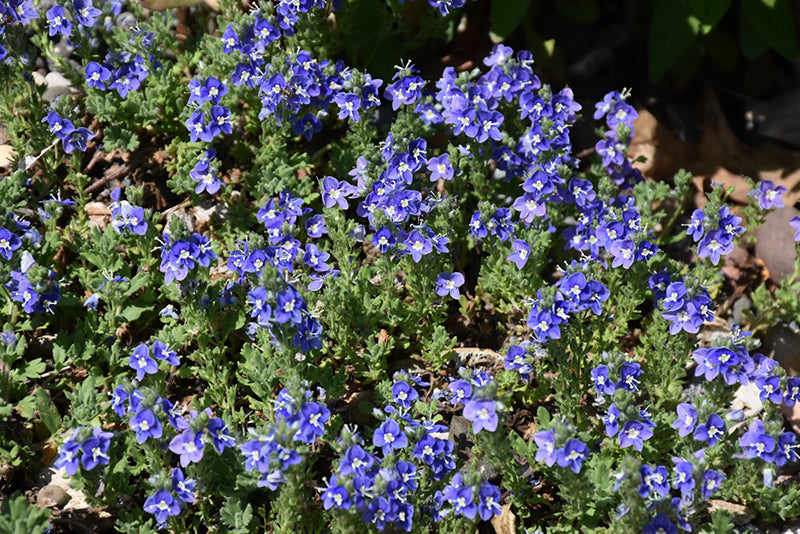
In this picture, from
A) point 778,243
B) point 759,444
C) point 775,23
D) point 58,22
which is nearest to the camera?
point 759,444

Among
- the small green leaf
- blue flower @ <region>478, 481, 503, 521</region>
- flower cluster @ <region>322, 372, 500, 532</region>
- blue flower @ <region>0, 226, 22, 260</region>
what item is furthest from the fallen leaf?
the small green leaf

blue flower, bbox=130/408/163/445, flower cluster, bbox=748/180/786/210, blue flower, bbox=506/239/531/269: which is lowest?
blue flower, bbox=130/408/163/445

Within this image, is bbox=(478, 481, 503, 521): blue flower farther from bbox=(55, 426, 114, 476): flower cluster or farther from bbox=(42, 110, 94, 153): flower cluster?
bbox=(42, 110, 94, 153): flower cluster

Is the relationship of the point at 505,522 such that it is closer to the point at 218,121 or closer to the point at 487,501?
the point at 487,501

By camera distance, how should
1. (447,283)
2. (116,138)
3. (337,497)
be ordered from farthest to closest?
(116,138) < (447,283) < (337,497)

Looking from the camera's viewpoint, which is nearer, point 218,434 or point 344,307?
point 218,434

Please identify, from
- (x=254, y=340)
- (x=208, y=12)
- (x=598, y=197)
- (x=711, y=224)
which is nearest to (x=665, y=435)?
(x=711, y=224)

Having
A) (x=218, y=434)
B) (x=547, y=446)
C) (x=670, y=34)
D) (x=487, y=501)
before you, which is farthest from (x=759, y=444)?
(x=670, y=34)
